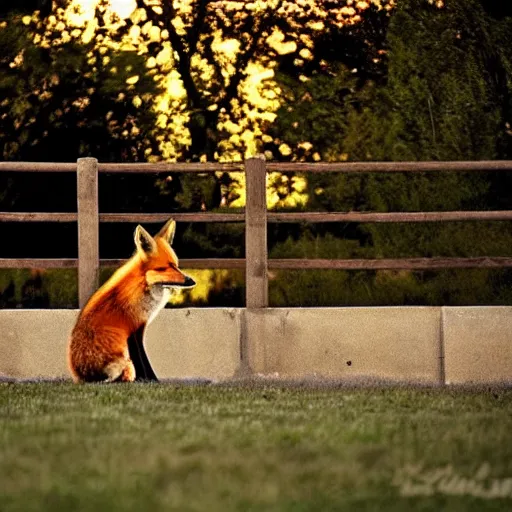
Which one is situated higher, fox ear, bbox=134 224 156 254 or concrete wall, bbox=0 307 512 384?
fox ear, bbox=134 224 156 254

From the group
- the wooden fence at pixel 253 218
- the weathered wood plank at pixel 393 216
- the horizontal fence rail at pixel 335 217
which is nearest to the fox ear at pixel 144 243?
the wooden fence at pixel 253 218

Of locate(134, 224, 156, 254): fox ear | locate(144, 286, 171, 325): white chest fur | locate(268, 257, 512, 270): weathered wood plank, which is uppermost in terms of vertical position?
locate(134, 224, 156, 254): fox ear

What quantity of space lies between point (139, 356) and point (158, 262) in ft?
2.24

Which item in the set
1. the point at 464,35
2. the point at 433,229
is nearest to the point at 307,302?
the point at 433,229

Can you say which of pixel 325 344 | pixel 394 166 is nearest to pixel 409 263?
pixel 394 166

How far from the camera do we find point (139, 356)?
382 inches

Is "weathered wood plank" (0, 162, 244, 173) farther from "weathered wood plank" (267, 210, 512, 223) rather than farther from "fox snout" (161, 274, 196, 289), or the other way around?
"fox snout" (161, 274, 196, 289)

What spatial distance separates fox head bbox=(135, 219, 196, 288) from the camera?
9.57 meters

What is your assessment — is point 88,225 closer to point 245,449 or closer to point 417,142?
point 417,142

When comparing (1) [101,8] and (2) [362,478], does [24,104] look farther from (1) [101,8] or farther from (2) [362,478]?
(2) [362,478]

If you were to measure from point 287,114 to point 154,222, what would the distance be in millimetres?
1651

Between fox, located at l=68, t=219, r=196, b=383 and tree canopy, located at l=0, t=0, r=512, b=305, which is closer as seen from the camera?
fox, located at l=68, t=219, r=196, b=383

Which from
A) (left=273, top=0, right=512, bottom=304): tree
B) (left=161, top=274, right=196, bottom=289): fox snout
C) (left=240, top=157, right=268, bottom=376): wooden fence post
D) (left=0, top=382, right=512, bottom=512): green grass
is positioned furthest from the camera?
(left=273, top=0, right=512, bottom=304): tree

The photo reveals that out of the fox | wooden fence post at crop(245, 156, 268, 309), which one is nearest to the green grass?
the fox
